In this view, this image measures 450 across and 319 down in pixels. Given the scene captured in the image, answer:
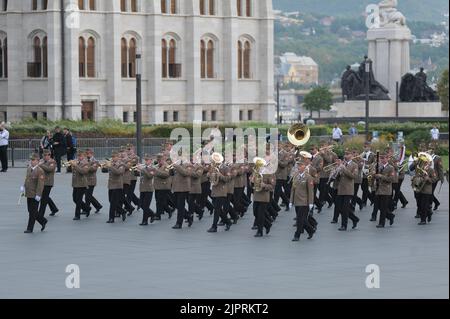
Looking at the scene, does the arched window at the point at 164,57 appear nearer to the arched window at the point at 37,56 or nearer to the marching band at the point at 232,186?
the arched window at the point at 37,56

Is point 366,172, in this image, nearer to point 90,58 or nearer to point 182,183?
point 182,183

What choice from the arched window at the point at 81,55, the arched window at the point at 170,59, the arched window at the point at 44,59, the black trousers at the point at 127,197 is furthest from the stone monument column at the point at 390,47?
the black trousers at the point at 127,197

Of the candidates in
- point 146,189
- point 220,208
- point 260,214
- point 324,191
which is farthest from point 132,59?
point 260,214

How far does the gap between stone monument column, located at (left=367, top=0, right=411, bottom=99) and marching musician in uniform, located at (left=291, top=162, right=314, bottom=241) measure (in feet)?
182

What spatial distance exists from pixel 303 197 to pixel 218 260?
3378 mm

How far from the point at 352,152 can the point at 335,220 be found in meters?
1.41

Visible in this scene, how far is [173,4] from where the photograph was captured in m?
72.4

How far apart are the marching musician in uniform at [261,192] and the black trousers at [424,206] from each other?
354 centimetres

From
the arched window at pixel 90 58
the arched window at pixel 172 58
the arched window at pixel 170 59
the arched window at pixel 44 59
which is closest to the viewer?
the arched window at pixel 44 59

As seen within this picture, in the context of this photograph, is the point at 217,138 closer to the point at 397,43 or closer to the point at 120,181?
the point at 120,181

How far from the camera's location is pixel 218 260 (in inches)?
829

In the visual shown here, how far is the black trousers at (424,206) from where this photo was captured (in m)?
27.1

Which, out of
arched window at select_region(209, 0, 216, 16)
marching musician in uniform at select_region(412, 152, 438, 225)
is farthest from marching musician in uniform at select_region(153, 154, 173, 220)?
arched window at select_region(209, 0, 216, 16)
